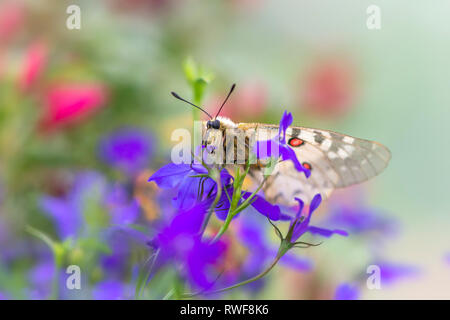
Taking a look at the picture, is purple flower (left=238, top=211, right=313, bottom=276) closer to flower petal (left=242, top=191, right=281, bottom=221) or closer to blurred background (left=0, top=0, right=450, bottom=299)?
blurred background (left=0, top=0, right=450, bottom=299)

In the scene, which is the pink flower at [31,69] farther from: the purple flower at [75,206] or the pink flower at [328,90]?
the pink flower at [328,90]

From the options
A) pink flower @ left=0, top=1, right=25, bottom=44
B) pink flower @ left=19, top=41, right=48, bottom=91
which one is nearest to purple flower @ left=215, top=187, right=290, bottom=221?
pink flower @ left=19, top=41, right=48, bottom=91

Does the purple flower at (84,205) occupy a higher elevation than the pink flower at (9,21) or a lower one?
lower

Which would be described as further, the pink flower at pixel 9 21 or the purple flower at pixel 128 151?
the pink flower at pixel 9 21

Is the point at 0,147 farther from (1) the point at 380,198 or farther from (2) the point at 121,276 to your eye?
(1) the point at 380,198

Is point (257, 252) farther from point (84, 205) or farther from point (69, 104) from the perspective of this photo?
point (69, 104)

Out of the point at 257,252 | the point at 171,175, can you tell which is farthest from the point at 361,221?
the point at 171,175

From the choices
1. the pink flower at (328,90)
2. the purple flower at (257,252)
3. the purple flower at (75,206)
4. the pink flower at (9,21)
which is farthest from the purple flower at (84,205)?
the pink flower at (328,90)
